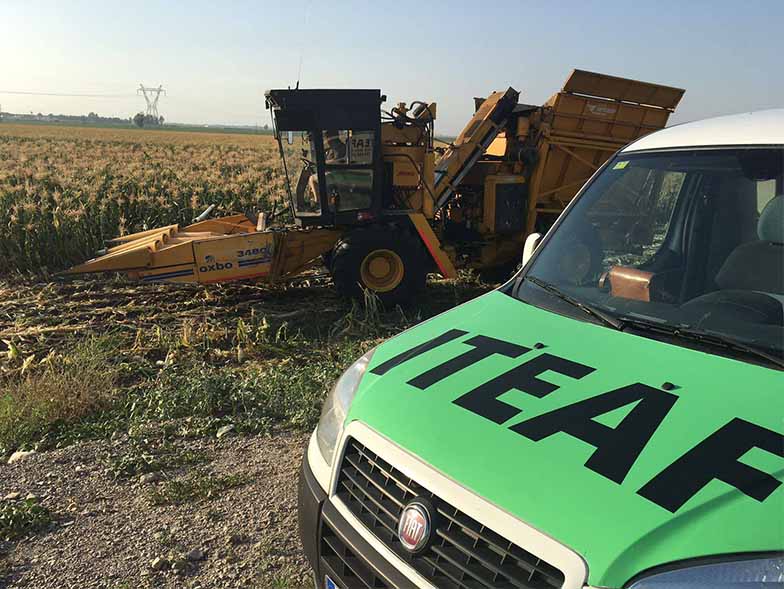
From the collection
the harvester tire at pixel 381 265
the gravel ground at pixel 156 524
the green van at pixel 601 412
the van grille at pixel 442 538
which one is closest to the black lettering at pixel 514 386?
the green van at pixel 601 412

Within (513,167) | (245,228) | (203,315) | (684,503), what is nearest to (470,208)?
(513,167)

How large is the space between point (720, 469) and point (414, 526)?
30.3 inches

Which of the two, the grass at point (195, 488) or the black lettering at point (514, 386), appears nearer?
the black lettering at point (514, 386)

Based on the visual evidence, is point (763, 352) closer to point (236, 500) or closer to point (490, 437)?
point (490, 437)

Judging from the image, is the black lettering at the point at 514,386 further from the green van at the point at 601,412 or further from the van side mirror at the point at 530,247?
the van side mirror at the point at 530,247

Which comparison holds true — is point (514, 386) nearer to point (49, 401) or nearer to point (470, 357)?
point (470, 357)

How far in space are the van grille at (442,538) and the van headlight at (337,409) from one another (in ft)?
0.59

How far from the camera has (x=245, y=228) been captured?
8.69m

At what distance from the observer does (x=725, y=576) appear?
125cm

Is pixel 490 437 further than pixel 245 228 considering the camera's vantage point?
No

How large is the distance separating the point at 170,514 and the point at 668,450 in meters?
2.61

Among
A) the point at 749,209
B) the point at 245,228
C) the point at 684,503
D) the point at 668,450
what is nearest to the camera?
the point at 684,503

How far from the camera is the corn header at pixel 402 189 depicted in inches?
288

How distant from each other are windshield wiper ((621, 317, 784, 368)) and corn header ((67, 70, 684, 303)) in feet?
18.6
